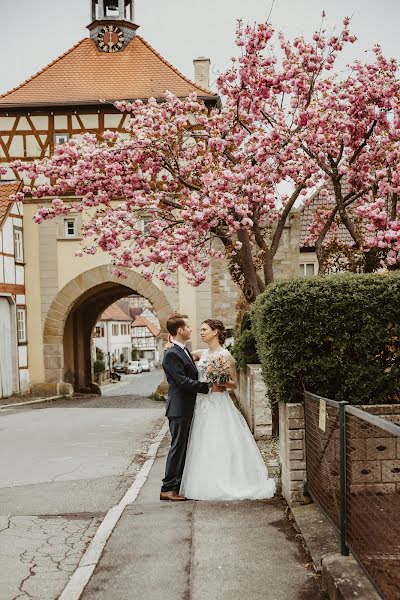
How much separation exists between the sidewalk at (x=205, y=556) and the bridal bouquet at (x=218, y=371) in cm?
125

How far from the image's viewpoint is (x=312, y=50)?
1339cm

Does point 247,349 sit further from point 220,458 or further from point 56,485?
point 220,458

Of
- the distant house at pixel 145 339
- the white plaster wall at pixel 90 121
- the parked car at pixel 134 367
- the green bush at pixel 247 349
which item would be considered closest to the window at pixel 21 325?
the white plaster wall at pixel 90 121

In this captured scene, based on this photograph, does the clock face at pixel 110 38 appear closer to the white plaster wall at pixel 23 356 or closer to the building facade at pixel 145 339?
the white plaster wall at pixel 23 356

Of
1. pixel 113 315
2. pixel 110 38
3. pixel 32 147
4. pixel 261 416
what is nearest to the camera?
pixel 261 416

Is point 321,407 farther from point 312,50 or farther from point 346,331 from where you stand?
point 312,50

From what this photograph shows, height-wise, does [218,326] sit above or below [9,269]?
below

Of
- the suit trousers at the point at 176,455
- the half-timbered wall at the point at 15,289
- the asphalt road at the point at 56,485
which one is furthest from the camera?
the half-timbered wall at the point at 15,289

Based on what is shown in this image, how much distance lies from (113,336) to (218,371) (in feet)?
228

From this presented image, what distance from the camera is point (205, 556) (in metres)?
5.49

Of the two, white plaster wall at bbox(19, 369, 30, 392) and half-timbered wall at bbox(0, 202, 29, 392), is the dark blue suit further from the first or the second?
white plaster wall at bbox(19, 369, 30, 392)

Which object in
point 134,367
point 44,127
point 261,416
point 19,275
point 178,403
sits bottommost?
point 134,367

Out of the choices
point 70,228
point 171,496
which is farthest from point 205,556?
point 70,228

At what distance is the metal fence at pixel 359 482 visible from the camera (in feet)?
13.9
